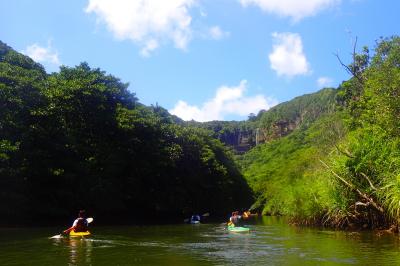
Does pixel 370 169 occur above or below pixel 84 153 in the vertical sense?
below

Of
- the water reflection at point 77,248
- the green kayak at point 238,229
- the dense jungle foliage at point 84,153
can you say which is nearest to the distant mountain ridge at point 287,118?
the dense jungle foliage at point 84,153

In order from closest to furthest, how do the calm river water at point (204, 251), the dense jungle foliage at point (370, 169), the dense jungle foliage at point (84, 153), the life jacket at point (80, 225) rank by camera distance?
the calm river water at point (204, 251) < the dense jungle foliage at point (370, 169) < the life jacket at point (80, 225) < the dense jungle foliage at point (84, 153)

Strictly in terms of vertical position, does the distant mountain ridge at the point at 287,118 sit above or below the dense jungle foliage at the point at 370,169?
above

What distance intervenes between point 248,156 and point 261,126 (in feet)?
120

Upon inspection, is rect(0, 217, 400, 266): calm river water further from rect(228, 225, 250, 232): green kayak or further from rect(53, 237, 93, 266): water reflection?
rect(228, 225, 250, 232): green kayak

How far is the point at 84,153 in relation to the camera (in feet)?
129

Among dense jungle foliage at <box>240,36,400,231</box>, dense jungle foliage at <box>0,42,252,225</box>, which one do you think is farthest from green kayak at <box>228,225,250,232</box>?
dense jungle foliage at <box>0,42,252,225</box>

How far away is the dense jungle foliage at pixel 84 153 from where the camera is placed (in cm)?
3300

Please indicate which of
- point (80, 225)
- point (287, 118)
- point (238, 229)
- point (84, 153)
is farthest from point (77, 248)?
point (287, 118)

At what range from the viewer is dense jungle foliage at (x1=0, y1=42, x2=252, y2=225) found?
3300 cm

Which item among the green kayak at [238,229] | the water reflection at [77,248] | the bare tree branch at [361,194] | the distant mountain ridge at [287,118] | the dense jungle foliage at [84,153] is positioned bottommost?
the water reflection at [77,248]

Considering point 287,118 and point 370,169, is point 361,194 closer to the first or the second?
point 370,169

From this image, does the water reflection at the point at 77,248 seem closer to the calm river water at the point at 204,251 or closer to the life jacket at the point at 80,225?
the calm river water at the point at 204,251

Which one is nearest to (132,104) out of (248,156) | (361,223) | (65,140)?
(65,140)
